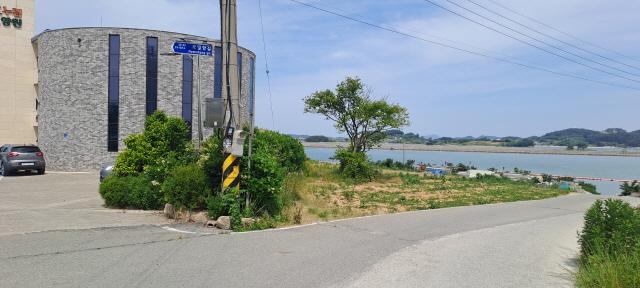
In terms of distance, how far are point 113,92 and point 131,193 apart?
18523 mm

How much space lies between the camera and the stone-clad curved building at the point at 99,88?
28594 mm

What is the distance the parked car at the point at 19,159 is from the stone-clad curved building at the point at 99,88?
114 inches

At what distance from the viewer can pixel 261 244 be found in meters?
8.47

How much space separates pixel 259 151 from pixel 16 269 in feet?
19.9

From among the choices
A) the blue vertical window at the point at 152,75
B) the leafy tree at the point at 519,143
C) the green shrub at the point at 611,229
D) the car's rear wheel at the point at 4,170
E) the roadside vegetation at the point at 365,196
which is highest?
the blue vertical window at the point at 152,75

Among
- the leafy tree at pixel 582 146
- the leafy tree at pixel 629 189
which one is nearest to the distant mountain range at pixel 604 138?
the leafy tree at pixel 582 146

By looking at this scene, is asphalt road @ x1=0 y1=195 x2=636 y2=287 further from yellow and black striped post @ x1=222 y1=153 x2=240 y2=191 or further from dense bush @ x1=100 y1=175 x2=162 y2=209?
dense bush @ x1=100 y1=175 x2=162 y2=209

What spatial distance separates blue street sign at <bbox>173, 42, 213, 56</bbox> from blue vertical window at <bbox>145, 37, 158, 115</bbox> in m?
19.0

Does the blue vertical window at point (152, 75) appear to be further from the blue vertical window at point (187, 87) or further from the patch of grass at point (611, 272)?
the patch of grass at point (611, 272)

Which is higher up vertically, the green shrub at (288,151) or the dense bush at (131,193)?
the green shrub at (288,151)

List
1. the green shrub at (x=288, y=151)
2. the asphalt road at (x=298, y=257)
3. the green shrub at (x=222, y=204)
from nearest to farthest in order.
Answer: the asphalt road at (x=298, y=257), the green shrub at (x=222, y=204), the green shrub at (x=288, y=151)

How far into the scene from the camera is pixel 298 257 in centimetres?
757

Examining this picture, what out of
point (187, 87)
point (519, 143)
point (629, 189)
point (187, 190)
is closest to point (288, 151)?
point (187, 87)

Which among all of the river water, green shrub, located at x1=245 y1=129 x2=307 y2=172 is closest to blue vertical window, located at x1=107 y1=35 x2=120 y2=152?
green shrub, located at x1=245 y1=129 x2=307 y2=172
